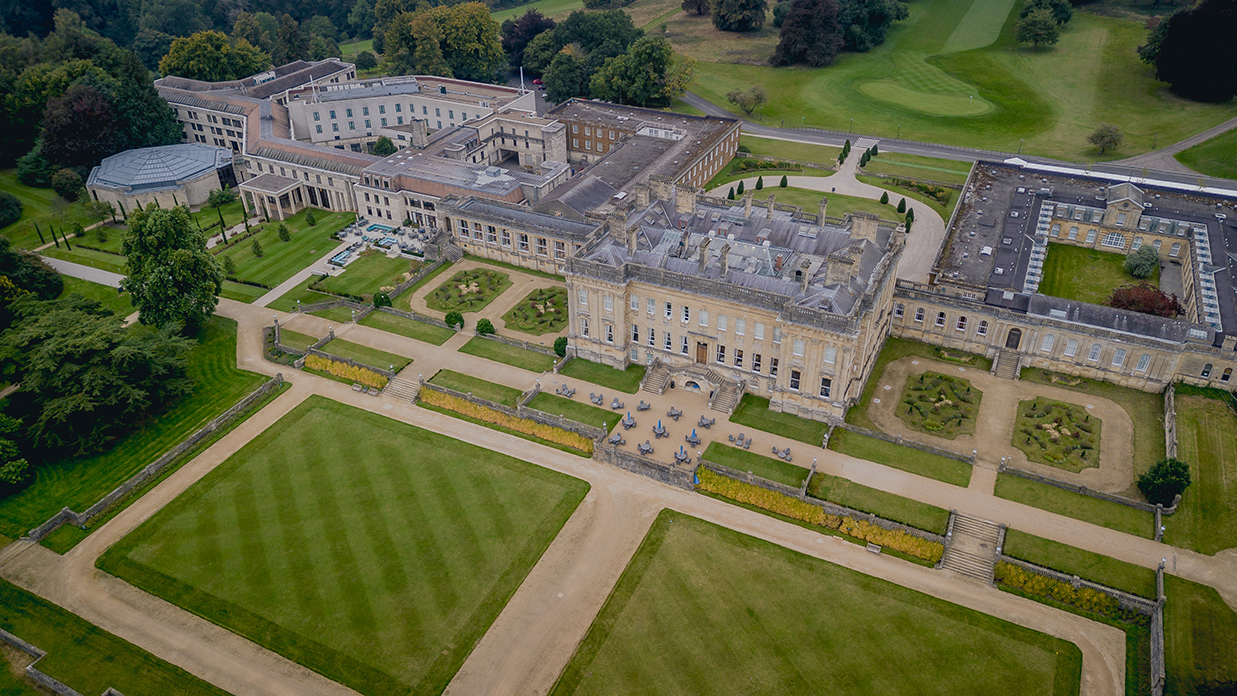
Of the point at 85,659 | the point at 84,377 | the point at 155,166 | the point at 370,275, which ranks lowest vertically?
the point at 85,659

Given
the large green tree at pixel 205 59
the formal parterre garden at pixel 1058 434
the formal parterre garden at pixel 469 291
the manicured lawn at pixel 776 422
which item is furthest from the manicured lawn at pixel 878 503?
the large green tree at pixel 205 59

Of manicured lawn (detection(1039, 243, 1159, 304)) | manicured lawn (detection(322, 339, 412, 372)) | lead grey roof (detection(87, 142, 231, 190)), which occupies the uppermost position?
lead grey roof (detection(87, 142, 231, 190))

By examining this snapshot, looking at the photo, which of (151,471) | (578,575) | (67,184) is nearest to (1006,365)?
(578,575)

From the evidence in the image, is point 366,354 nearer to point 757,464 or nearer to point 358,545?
point 358,545

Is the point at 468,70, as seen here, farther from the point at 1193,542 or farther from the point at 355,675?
the point at 1193,542

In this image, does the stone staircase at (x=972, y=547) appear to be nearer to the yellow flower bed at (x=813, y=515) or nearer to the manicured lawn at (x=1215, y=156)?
the yellow flower bed at (x=813, y=515)

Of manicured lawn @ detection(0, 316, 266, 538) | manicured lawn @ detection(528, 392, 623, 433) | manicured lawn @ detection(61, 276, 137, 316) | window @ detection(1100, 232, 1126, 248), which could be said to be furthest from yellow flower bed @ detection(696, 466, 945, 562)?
manicured lawn @ detection(61, 276, 137, 316)

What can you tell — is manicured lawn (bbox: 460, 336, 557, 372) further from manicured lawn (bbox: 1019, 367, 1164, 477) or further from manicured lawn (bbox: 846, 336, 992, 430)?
manicured lawn (bbox: 1019, 367, 1164, 477)
